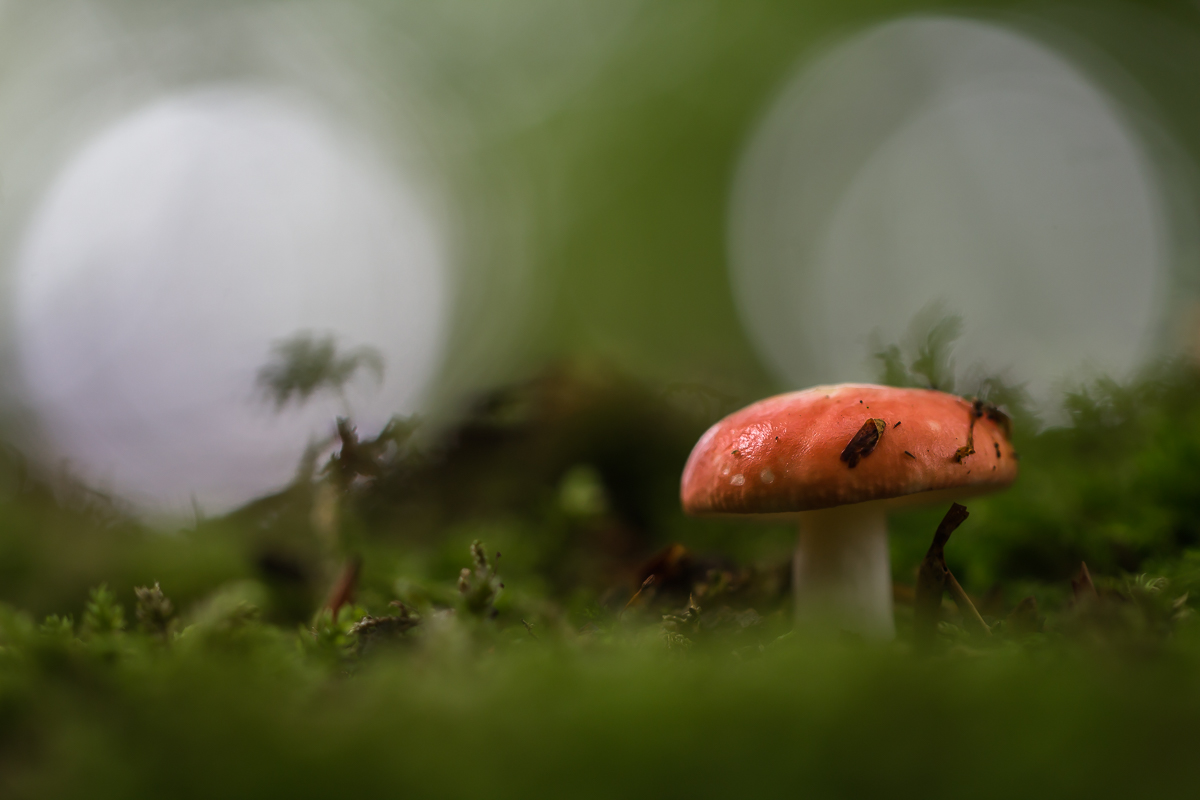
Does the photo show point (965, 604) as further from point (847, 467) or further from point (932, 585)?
point (847, 467)

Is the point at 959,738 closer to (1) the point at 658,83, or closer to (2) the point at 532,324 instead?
(2) the point at 532,324

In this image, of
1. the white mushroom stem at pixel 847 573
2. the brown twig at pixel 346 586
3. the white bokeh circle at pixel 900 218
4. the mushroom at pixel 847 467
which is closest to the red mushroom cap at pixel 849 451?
the mushroom at pixel 847 467

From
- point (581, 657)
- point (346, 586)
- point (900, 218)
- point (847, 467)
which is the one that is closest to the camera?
point (581, 657)

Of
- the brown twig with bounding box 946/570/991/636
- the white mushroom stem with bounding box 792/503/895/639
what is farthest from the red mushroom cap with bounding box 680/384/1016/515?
the white mushroom stem with bounding box 792/503/895/639

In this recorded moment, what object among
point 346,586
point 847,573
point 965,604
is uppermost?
point 346,586

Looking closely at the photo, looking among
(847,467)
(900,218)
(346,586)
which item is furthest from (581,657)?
(900,218)

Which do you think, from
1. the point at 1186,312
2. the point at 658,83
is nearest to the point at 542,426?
the point at 1186,312
